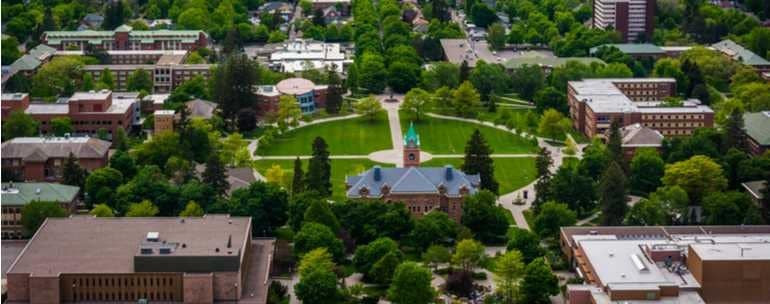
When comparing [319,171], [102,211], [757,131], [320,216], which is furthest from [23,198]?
[757,131]

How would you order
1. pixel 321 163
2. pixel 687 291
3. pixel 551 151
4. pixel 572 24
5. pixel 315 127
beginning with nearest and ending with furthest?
pixel 687 291, pixel 321 163, pixel 551 151, pixel 315 127, pixel 572 24

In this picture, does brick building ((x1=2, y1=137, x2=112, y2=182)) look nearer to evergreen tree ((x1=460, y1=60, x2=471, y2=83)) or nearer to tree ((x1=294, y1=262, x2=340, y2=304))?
tree ((x1=294, y1=262, x2=340, y2=304))

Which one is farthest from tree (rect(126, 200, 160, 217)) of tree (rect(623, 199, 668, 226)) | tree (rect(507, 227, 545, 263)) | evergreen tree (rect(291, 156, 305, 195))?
tree (rect(623, 199, 668, 226))

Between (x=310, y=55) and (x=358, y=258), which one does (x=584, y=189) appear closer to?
(x=358, y=258)

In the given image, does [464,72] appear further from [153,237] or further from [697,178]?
[153,237]

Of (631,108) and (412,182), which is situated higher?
(631,108)

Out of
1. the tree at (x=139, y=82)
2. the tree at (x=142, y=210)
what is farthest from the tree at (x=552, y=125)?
the tree at (x=139, y=82)

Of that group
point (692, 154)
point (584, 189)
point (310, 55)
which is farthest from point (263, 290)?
point (310, 55)
